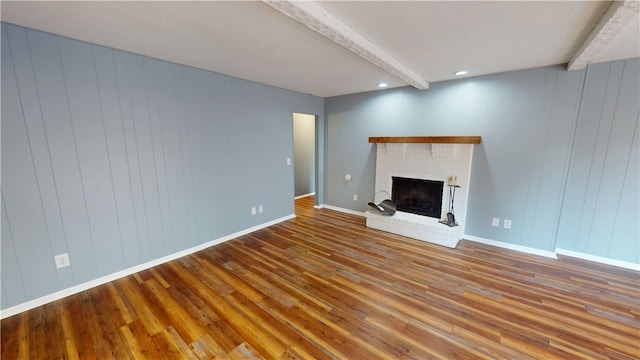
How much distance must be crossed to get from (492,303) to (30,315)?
401 cm

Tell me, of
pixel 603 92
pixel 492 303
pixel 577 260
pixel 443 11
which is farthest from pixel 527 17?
pixel 577 260

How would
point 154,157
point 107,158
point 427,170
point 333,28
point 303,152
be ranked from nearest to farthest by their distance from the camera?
point 333,28 < point 107,158 < point 154,157 < point 427,170 < point 303,152

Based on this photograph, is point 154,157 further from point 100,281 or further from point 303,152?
point 303,152

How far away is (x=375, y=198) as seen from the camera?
4391 mm

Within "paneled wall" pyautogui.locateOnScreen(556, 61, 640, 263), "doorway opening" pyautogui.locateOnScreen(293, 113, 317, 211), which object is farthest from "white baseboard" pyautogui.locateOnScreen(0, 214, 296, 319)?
"paneled wall" pyautogui.locateOnScreen(556, 61, 640, 263)

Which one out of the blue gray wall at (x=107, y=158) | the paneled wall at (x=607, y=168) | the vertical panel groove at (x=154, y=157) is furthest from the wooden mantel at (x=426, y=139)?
the vertical panel groove at (x=154, y=157)

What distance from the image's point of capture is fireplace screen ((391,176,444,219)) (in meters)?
3.71

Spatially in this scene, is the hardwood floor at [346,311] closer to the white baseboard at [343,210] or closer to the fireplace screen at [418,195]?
the fireplace screen at [418,195]

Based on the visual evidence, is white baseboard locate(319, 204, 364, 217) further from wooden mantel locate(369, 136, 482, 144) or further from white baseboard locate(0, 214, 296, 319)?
white baseboard locate(0, 214, 296, 319)

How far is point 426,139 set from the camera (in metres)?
3.58

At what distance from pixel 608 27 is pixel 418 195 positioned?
8.64 feet

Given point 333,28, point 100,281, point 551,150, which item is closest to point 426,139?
point 551,150

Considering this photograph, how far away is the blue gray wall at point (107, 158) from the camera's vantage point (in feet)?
6.40

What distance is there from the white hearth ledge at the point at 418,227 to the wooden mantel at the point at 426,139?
1.19 m
